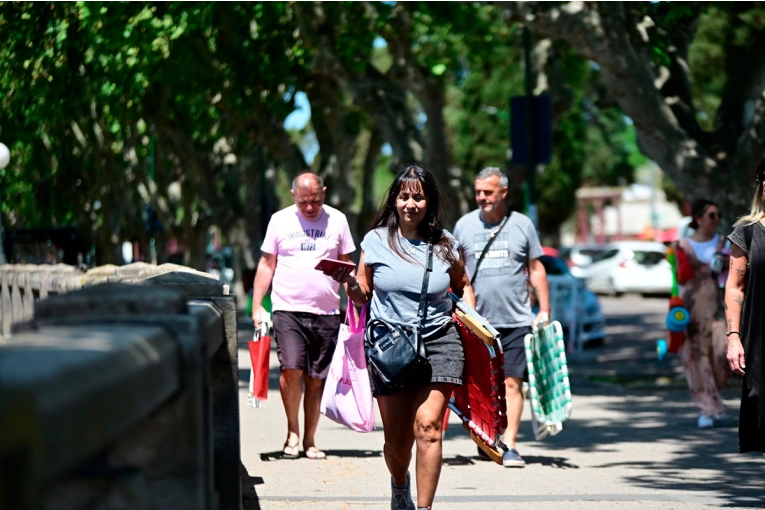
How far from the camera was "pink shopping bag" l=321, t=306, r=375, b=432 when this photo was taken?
6758mm

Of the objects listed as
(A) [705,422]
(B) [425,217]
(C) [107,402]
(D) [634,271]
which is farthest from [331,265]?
(D) [634,271]

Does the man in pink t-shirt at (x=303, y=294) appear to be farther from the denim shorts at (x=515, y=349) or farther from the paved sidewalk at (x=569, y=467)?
the denim shorts at (x=515, y=349)

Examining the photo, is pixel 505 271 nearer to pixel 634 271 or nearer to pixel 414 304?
pixel 414 304

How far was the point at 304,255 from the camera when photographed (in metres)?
8.69

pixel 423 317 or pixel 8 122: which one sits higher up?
pixel 8 122

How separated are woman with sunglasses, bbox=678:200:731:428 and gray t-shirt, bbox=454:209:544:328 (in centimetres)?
235

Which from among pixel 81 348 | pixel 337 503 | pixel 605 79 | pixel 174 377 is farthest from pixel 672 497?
pixel 605 79

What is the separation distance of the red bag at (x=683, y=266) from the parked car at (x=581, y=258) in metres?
30.8

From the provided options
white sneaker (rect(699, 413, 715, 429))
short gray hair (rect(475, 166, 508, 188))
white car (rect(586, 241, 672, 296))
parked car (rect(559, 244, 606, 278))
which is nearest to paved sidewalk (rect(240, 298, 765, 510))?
white sneaker (rect(699, 413, 715, 429))

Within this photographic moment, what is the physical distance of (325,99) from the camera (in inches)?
885

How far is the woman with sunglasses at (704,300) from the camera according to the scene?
10312 mm

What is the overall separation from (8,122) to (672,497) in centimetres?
1540

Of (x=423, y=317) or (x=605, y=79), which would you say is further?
(x=605, y=79)

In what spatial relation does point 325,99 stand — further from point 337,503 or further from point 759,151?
point 337,503
